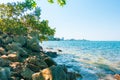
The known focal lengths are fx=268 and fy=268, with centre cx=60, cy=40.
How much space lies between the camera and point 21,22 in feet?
154

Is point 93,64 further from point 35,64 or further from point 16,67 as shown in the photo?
point 16,67

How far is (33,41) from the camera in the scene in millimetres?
33531

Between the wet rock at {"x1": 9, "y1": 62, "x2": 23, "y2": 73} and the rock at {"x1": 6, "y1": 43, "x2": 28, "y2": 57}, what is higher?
the rock at {"x1": 6, "y1": 43, "x2": 28, "y2": 57}

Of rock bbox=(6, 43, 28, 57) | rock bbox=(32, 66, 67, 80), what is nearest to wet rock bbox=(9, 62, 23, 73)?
rock bbox=(32, 66, 67, 80)

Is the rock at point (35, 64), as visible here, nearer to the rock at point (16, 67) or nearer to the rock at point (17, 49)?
the rock at point (16, 67)

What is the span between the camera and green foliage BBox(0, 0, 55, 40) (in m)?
45.1

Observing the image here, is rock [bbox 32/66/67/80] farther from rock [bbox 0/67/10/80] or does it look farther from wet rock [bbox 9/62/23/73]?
wet rock [bbox 9/62/23/73]

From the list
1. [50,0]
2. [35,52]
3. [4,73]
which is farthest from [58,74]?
[35,52]

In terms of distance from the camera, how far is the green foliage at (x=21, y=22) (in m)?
45.1

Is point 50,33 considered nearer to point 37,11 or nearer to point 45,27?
point 45,27

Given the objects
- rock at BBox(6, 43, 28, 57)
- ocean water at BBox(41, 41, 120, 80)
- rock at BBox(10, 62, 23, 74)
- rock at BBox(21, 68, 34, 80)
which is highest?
rock at BBox(6, 43, 28, 57)

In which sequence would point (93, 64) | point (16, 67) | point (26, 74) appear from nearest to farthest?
point (26, 74), point (16, 67), point (93, 64)

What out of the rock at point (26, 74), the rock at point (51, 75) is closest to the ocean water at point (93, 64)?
the rock at point (26, 74)

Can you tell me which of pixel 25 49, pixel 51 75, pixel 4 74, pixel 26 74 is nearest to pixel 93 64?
pixel 25 49
